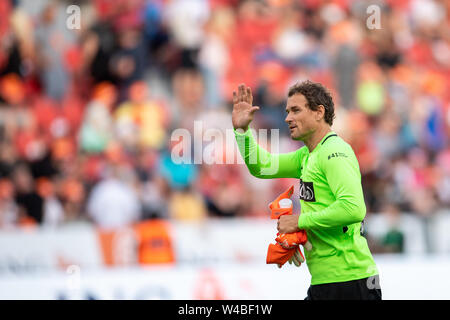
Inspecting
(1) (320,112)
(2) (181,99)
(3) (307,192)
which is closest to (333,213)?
(3) (307,192)

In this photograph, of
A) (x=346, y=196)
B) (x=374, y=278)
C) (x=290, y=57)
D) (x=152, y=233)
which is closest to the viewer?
(x=346, y=196)

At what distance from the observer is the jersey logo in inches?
206

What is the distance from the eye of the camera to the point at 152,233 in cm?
1105

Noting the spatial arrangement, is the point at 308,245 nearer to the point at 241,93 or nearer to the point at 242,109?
the point at 242,109

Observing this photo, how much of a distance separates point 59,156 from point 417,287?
5472 mm

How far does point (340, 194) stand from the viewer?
4.95 meters

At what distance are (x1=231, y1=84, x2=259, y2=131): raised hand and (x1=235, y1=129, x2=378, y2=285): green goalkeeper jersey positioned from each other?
A: 479 millimetres

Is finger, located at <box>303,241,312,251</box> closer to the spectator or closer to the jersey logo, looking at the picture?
the jersey logo

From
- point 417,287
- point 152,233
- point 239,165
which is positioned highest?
point 239,165

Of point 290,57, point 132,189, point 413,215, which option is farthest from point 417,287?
point 290,57

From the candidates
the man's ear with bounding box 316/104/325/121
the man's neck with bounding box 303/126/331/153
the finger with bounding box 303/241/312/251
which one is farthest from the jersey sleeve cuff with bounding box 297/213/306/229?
the man's ear with bounding box 316/104/325/121

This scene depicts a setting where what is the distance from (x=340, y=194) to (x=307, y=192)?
14.7 inches
